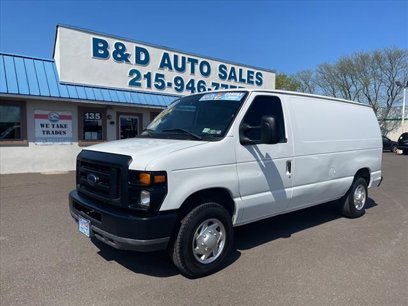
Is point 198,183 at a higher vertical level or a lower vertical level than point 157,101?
lower

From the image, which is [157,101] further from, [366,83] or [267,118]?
[366,83]

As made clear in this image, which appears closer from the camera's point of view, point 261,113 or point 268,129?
point 268,129

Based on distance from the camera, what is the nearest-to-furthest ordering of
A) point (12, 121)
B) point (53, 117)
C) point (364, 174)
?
point (364, 174) → point (12, 121) → point (53, 117)

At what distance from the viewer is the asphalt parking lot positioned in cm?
366

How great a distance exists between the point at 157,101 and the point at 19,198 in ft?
26.1

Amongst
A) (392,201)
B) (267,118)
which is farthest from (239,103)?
(392,201)

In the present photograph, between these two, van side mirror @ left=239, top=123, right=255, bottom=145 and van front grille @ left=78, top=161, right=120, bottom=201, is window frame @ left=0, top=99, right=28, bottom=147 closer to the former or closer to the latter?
van front grille @ left=78, top=161, right=120, bottom=201

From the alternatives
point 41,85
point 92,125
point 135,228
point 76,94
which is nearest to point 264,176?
point 135,228

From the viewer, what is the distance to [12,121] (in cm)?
1228

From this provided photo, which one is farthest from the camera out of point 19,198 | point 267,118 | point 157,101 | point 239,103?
point 157,101

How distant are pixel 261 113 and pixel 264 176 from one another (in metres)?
0.87

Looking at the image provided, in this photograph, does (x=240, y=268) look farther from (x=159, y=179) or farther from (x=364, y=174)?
(x=364, y=174)

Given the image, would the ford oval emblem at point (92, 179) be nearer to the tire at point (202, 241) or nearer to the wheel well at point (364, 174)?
the tire at point (202, 241)

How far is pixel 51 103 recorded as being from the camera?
42.2 feet
